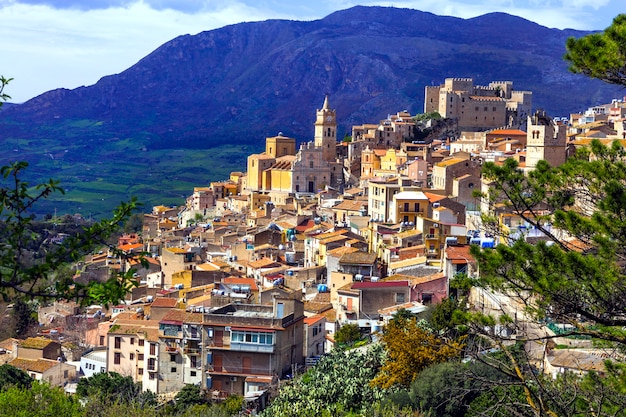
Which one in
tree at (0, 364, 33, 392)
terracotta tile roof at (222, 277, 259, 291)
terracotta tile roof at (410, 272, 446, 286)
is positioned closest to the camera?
tree at (0, 364, 33, 392)

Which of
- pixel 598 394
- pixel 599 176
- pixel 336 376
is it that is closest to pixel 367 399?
pixel 336 376

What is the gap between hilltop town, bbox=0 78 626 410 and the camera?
92.6 feet

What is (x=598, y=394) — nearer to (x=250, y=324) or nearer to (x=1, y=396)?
(x=1, y=396)

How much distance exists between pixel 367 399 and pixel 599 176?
11419mm

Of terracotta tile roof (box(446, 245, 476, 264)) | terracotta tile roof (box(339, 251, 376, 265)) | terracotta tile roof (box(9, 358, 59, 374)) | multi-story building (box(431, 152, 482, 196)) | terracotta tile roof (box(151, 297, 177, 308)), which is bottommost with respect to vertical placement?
terracotta tile roof (box(9, 358, 59, 374))

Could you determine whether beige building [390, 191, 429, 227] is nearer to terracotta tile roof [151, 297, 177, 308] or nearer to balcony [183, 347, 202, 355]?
terracotta tile roof [151, 297, 177, 308]

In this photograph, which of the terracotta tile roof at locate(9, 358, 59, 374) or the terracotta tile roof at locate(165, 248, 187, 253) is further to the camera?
the terracotta tile roof at locate(165, 248, 187, 253)

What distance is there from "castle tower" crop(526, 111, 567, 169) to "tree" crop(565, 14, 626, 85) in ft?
91.6

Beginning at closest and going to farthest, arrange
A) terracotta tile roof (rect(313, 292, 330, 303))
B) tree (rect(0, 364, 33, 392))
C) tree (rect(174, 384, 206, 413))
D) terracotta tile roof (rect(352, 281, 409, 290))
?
tree (rect(174, 384, 206, 413)) < tree (rect(0, 364, 33, 392)) < terracotta tile roof (rect(352, 281, 409, 290)) < terracotta tile roof (rect(313, 292, 330, 303))

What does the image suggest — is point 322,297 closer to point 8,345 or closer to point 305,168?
point 8,345

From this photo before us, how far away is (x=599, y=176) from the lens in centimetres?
1220

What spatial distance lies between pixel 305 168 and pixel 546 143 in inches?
931

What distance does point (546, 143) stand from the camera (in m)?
39.3

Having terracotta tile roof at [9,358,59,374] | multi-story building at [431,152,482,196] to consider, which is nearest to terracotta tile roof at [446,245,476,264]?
multi-story building at [431,152,482,196]
